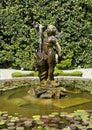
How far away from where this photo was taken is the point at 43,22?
770 inches

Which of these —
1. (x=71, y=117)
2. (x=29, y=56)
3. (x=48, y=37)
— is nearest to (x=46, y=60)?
(x=48, y=37)

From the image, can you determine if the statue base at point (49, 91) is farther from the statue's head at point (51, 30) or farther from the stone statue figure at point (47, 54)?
the statue's head at point (51, 30)

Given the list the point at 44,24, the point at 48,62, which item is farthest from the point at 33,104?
the point at 44,24

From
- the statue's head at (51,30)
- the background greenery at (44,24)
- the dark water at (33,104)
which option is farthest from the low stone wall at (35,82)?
the background greenery at (44,24)

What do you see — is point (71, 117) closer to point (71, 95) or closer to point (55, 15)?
point (71, 95)

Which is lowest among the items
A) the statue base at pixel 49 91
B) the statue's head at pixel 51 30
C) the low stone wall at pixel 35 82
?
the low stone wall at pixel 35 82

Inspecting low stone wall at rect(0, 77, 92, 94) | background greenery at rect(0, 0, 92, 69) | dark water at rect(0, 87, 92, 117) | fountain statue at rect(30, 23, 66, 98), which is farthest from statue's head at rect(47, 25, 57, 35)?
background greenery at rect(0, 0, 92, 69)

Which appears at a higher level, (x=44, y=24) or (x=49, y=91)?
(x=44, y=24)

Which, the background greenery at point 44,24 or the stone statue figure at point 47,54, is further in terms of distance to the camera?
the background greenery at point 44,24

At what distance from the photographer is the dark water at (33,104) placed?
9711 millimetres

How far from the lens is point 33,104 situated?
10.2m

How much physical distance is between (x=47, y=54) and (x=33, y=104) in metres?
1.60

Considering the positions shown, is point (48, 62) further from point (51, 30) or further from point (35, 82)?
point (35, 82)

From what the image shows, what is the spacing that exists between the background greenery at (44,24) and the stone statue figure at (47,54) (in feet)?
28.0
